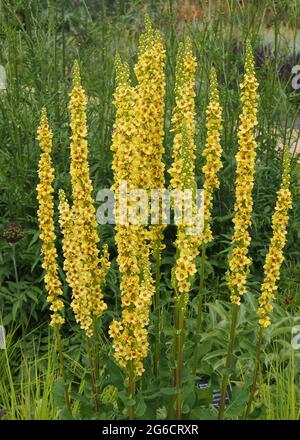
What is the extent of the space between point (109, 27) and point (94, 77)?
420 mm

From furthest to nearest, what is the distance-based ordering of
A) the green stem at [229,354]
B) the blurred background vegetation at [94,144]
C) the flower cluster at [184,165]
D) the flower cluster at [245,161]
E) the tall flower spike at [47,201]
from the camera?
the blurred background vegetation at [94,144], the green stem at [229,354], the tall flower spike at [47,201], the flower cluster at [245,161], the flower cluster at [184,165]

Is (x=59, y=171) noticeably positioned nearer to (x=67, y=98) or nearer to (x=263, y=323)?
(x=67, y=98)

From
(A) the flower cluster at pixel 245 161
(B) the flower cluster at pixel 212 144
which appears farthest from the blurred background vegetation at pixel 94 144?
A: (A) the flower cluster at pixel 245 161

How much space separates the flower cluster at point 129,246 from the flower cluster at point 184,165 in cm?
15

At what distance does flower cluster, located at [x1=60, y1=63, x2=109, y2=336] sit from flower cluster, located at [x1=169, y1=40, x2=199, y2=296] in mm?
356

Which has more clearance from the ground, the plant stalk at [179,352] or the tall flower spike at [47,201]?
the tall flower spike at [47,201]

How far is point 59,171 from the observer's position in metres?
5.54

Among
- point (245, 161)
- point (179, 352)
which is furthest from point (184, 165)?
point (179, 352)

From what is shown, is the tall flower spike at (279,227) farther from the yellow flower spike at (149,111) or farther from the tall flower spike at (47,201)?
the tall flower spike at (47,201)

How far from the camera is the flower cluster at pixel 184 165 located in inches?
114

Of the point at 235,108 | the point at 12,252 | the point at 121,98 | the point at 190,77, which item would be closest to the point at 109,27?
the point at 235,108

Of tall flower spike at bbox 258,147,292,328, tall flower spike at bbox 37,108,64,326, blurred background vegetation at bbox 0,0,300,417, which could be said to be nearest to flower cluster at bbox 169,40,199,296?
tall flower spike at bbox 258,147,292,328

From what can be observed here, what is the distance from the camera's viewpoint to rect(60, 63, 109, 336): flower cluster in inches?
121
